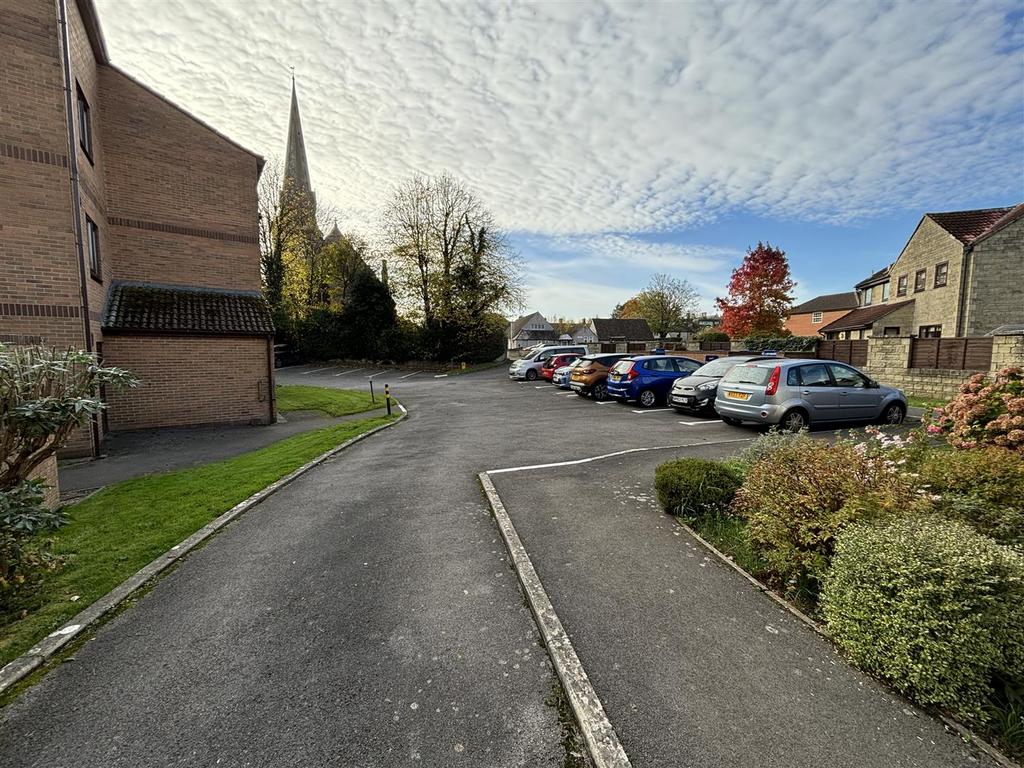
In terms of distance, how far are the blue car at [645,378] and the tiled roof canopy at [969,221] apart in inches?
763

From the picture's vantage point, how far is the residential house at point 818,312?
47.9m

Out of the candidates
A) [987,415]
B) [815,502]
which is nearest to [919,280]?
[987,415]

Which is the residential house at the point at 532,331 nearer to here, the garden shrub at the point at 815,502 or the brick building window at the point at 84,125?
the brick building window at the point at 84,125

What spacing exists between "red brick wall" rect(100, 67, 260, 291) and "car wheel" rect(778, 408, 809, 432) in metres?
16.3

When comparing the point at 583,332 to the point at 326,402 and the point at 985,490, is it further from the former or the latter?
the point at 985,490

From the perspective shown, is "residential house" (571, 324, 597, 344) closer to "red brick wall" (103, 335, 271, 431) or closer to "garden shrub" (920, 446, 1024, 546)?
"red brick wall" (103, 335, 271, 431)

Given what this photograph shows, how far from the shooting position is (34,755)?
2.42 metres

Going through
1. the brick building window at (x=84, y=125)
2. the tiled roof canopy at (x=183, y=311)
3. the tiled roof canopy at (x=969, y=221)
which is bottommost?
the tiled roof canopy at (x=183, y=311)

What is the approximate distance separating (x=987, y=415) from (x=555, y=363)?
17.1m

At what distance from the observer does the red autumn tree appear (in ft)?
117

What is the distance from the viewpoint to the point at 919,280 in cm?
2678

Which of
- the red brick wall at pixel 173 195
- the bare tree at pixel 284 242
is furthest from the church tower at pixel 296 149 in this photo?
the red brick wall at pixel 173 195

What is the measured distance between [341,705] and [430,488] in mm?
4078

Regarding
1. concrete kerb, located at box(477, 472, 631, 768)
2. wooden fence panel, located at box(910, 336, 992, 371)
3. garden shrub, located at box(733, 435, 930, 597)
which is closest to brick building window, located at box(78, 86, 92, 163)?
concrete kerb, located at box(477, 472, 631, 768)
